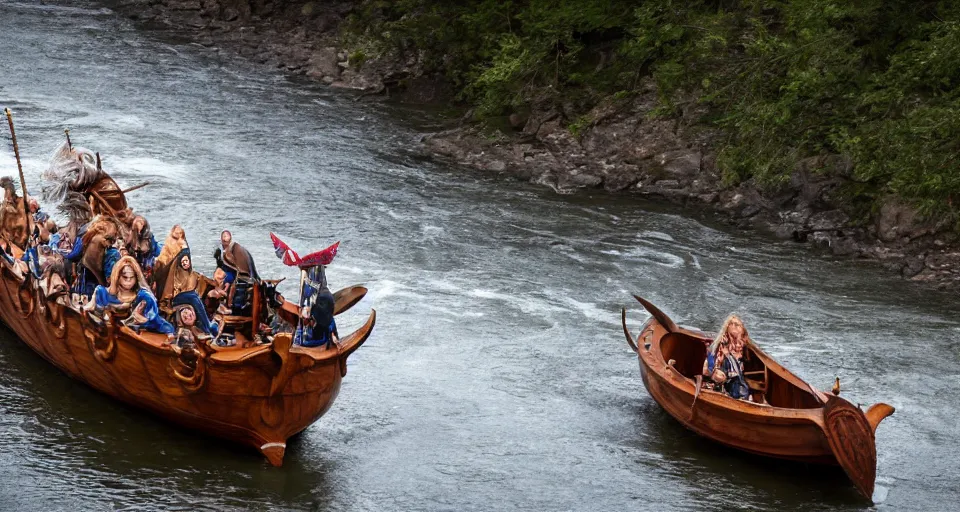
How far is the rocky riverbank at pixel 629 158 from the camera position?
2080cm

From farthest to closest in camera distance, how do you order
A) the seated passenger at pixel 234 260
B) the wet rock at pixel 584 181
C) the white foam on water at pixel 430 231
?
A: the wet rock at pixel 584 181
the white foam on water at pixel 430 231
the seated passenger at pixel 234 260

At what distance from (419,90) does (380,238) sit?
391 inches

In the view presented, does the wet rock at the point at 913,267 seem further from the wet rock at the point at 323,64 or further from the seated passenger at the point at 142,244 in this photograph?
the wet rock at the point at 323,64

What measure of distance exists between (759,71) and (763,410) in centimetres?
1204

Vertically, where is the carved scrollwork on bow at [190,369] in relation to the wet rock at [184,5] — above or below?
below

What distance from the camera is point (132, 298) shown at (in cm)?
1298

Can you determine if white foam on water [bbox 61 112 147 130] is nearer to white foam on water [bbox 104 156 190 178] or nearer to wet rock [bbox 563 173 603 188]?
white foam on water [bbox 104 156 190 178]

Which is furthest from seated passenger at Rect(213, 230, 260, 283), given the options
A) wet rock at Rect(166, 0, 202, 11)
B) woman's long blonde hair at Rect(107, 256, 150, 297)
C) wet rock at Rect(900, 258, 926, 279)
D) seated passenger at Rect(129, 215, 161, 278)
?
wet rock at Rect(166, 0, 202, 11)

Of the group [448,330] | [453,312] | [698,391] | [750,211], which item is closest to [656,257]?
[750,211]

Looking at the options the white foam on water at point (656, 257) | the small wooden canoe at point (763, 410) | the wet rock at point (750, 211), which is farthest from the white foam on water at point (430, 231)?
the small wooden canoe at point (763, 410)

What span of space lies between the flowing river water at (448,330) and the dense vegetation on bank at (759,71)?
1.86m

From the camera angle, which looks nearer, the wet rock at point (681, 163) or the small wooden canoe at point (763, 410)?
the small wooden canoe at point (763, 410)

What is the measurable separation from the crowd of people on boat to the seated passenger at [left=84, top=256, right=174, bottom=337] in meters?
0.01

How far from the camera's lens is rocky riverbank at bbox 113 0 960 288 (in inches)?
819
